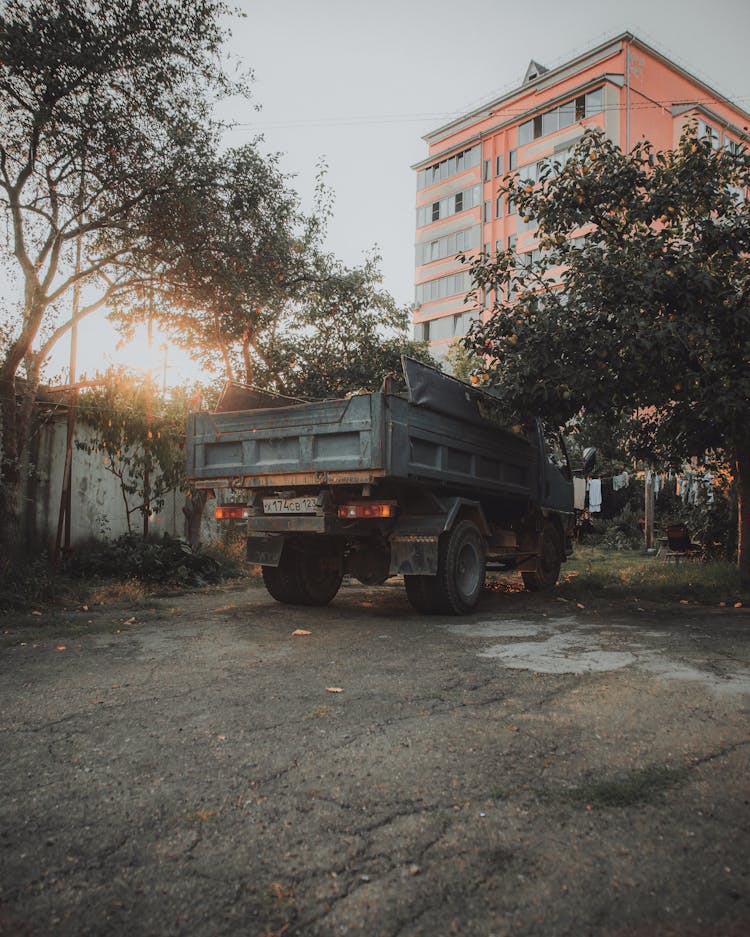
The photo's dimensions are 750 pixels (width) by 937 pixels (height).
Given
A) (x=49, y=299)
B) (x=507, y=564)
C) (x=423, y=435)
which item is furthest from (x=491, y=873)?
(x=49, y=299)

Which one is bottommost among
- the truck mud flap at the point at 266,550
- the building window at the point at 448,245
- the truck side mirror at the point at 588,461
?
the truck mud flap at the point at 266,550

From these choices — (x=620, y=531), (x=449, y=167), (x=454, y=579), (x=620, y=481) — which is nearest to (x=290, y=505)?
(x=454, y=579)

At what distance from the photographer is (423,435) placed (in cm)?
689

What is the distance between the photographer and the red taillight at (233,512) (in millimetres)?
7644

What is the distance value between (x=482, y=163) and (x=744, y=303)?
113 ft

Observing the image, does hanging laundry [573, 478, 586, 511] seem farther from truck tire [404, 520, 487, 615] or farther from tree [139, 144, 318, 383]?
tree [139, 144, 318, 383]

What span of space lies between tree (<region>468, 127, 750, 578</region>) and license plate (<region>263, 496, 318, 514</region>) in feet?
9.45

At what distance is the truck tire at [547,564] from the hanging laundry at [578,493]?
1.04 meters

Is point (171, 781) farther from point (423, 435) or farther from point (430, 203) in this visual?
point (430, 203)

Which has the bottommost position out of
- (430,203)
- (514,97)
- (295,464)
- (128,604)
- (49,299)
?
(128,604)

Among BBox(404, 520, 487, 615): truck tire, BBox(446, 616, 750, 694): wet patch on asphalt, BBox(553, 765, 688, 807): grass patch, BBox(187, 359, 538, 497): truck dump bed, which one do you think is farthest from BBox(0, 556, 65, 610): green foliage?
BBox(553, 765, 688, 807): grass patch

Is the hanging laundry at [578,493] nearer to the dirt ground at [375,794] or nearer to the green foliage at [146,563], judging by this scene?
the green foliage at [146,563]

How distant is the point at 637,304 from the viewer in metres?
8.03

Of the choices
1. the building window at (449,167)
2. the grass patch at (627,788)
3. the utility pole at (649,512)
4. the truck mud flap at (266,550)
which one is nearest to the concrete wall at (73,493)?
the truck mud flap at (266,550)
